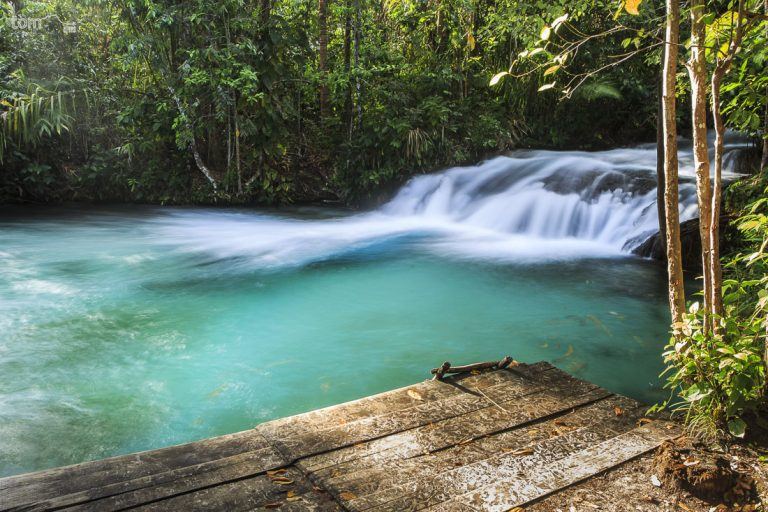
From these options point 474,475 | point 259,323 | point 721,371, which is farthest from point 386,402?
point 259,323

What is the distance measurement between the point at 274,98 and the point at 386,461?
9.23 meters

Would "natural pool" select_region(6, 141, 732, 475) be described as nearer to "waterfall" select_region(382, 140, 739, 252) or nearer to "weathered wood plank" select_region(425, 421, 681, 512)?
"waterfall" select_region(382, 140, 739, 252)

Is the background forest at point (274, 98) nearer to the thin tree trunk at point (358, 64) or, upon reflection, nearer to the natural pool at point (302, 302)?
the thin tree trunk at point (358, 64)

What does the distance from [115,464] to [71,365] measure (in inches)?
90.4

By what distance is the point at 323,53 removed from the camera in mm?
11578

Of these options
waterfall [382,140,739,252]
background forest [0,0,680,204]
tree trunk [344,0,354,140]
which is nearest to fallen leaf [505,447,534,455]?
waterfall [382,140,739,252]

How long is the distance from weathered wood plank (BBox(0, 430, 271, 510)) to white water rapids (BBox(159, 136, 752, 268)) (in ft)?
16.3

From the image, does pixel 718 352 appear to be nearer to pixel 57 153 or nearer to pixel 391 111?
pixel 391 111

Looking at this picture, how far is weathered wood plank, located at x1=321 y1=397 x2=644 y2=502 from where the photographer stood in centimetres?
221

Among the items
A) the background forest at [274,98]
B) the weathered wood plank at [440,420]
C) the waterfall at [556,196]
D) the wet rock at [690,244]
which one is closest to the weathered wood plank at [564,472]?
the weathered wood plank at [440,420]

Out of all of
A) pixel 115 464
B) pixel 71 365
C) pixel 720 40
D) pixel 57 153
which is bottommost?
pixel 71 365

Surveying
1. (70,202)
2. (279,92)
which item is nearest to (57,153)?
(70,202)

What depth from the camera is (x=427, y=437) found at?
255cm

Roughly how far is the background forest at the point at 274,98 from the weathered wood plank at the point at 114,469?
802 cm
